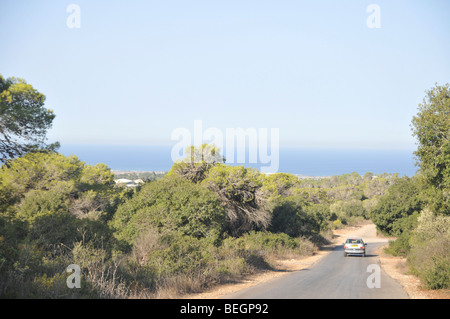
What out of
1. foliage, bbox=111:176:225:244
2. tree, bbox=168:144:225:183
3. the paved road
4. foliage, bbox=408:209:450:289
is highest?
tree, bbox=168:144:225:183

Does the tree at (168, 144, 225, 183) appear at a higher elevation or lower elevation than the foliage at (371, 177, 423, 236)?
higher

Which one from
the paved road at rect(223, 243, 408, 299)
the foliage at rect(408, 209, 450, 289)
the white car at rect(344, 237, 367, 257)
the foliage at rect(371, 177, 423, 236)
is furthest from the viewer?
the foliage at rect(371, 177, 423, 236)

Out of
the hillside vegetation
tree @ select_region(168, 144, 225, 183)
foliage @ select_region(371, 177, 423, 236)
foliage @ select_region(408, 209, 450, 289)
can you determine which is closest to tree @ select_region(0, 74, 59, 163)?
the hillside vegetation

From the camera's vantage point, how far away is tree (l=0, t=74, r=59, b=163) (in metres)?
17.4

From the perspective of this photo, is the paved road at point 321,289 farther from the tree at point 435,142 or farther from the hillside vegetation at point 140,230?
the tree at point 435,142

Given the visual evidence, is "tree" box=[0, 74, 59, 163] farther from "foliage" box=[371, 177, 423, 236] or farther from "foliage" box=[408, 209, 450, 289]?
"foliage" box=[371, 177, 423, 236]

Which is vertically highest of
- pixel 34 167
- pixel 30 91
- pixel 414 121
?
pixel 30 91

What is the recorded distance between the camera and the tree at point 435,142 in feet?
57.9

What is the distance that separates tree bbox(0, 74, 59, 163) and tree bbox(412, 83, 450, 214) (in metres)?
18.0
